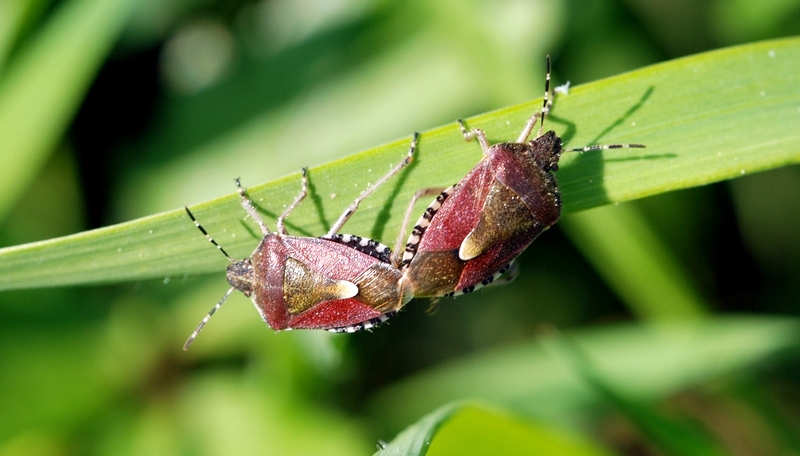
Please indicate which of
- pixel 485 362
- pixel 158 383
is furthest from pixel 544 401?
pixel 158 383

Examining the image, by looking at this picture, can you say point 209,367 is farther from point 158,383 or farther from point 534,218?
point 534,218

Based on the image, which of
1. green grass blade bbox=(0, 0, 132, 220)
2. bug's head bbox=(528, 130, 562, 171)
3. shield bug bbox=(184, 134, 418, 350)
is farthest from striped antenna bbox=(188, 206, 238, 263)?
green grass blade bbox=(0, 0, 132, 220)

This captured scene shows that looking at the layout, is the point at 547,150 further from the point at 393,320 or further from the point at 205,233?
the point at 393,320

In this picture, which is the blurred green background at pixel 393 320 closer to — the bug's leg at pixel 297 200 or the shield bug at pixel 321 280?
the shield bug at pixel 321 280

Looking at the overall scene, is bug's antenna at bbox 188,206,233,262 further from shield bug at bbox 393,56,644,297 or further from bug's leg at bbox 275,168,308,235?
shield bug at bbox 393,56,644,297

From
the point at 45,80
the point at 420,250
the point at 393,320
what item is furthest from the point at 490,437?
the point at 45,80
